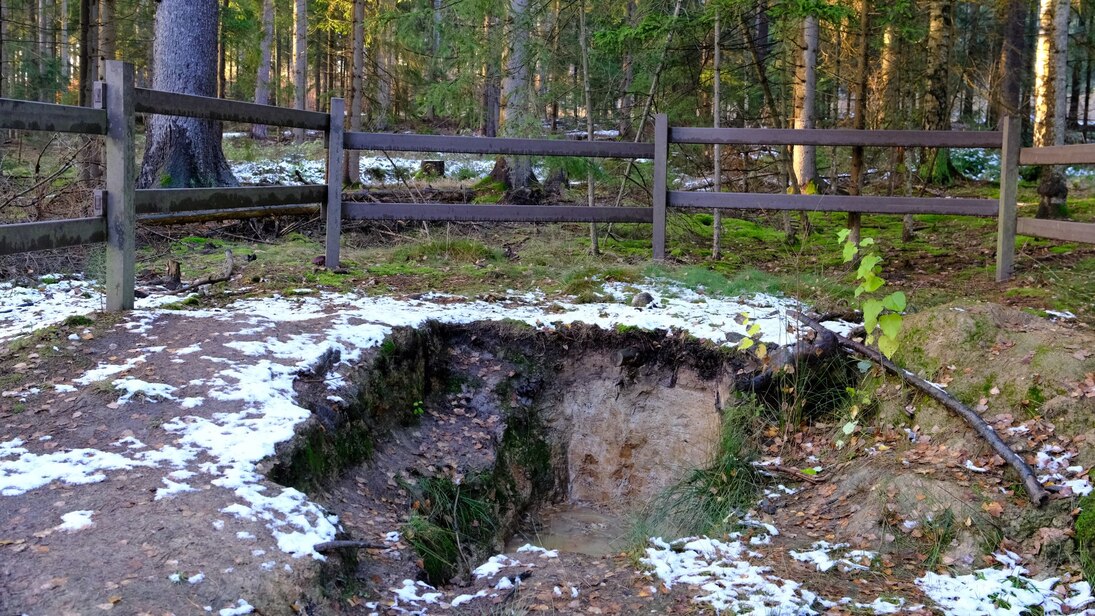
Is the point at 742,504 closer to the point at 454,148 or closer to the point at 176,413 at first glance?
the point at 176,413

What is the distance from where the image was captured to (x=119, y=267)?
6.05 meters

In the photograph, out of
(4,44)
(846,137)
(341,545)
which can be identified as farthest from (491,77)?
(4,44)

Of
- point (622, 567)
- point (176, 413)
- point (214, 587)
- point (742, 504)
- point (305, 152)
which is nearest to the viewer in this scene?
point (214, 587)

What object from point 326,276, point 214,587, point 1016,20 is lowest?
point 214,587

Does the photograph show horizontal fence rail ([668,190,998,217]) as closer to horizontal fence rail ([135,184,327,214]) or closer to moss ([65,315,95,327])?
horizontal fence rail ([135,184,327,214])

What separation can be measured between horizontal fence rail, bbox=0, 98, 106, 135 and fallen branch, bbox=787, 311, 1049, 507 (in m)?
5.12

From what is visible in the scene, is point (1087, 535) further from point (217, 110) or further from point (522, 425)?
point (217, 110)

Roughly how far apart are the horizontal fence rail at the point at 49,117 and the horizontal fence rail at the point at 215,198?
60cm

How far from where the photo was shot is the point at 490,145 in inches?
333

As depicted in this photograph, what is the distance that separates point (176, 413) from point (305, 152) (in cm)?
1807

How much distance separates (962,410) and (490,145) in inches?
203

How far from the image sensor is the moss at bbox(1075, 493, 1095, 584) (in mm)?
3914

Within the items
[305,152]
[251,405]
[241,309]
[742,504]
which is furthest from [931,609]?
[305,152]

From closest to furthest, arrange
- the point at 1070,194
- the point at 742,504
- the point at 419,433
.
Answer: the point at 742,504, the point at 419,433, the point at 1070,194
